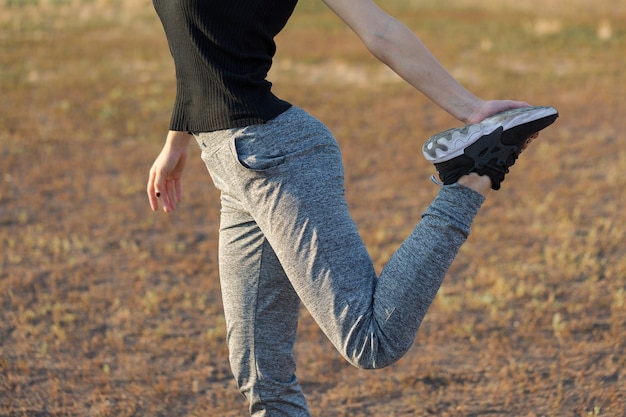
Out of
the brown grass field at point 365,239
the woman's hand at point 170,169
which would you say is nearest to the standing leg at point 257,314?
the woman's hand at point 170,169

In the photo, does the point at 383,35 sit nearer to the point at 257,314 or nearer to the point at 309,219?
the point at 309,219

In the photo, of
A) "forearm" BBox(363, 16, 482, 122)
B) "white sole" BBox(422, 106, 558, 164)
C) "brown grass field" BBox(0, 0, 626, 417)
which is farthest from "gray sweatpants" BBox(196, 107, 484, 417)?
"brown grass field" BBox(0, 0, 626, 417)

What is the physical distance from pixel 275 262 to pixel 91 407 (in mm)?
1845

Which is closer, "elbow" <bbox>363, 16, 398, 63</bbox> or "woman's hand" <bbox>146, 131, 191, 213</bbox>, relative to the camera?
"elbow" <bbox>363, 16, 398, 63</bbox>

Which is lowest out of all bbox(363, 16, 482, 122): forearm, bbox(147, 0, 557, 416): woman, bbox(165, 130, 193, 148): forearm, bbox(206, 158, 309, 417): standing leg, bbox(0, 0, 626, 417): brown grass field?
bbox(0, 0, 626, 417): brown grass field

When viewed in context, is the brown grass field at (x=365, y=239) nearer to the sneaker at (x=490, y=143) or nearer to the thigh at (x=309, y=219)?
the thigh at (x=309, y=219)

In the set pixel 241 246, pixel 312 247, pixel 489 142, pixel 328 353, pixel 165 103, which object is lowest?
pixel 165 103

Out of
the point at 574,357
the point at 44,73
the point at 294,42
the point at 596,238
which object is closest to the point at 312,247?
the point at 574,357

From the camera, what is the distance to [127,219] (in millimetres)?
7387

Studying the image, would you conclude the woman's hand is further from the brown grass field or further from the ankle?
the brown grass field

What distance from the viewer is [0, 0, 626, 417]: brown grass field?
4.28 meters

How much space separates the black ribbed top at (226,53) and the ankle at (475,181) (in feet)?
2.00

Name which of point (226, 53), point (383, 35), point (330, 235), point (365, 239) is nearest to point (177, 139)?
point (226, 53)

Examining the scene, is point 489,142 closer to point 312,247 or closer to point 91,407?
point 312,247
